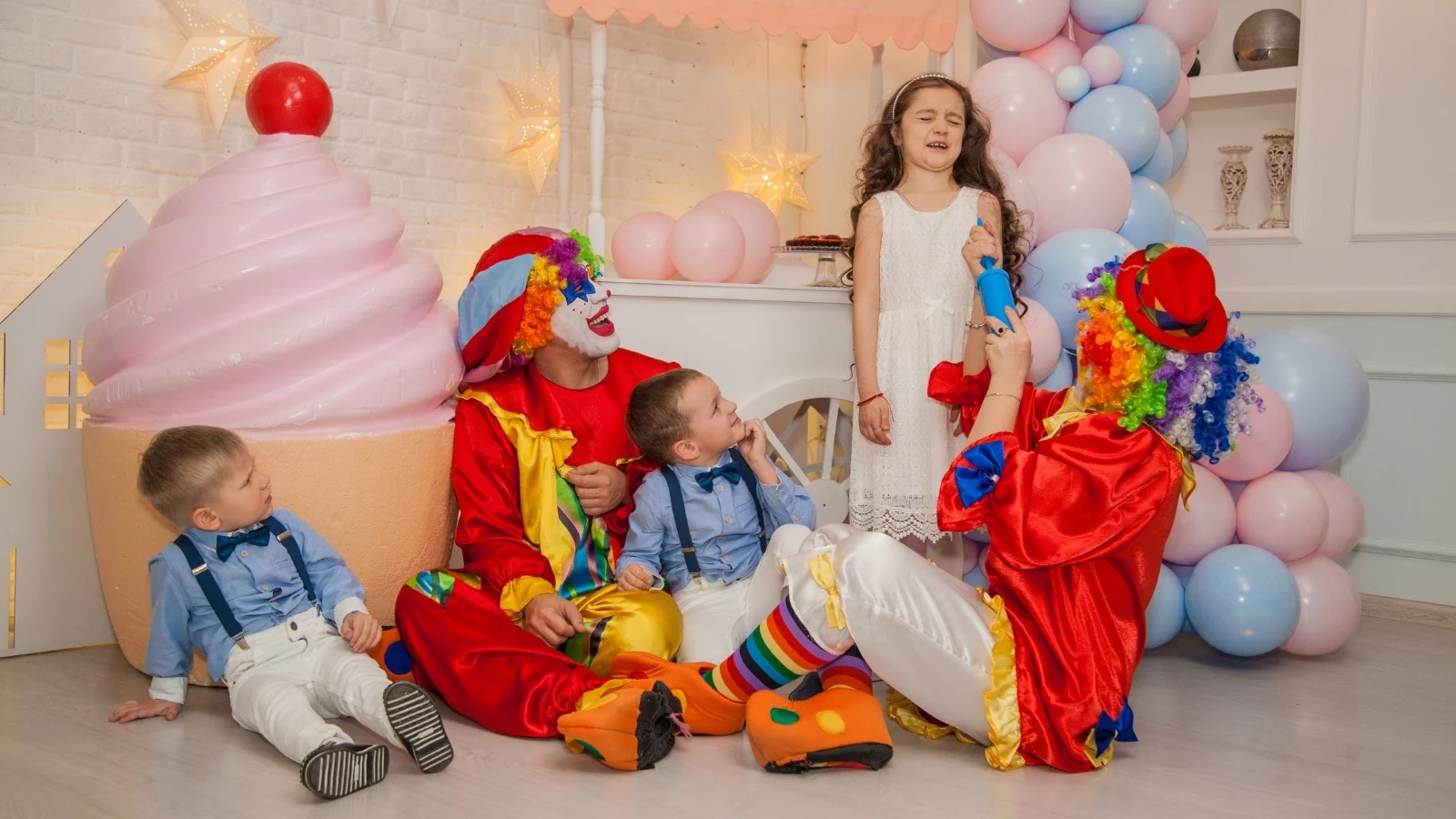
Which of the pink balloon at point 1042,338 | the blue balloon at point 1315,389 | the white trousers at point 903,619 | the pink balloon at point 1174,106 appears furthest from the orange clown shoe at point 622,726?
the pink balloon at point 1174,106

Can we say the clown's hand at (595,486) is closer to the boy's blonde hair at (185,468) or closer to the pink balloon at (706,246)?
the boy's blonde hair at (185,468)

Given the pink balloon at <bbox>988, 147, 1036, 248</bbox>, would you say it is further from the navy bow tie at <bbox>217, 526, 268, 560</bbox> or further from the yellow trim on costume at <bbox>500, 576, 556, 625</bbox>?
the navy bow tie at <bbox>217, 526, 268, 560</bbox>

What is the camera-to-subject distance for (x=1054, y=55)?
3.50 metres

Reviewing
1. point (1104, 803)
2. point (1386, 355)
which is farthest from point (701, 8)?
point (1104, 803)

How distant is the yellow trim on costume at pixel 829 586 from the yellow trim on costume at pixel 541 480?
0.74m

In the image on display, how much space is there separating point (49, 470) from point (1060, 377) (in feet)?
8.56

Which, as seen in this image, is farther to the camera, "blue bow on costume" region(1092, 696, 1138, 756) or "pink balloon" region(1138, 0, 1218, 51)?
"pink balloon" region(1138, 0, 1218, 51)

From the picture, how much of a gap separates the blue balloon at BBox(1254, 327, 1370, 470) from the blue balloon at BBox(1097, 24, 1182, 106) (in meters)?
0.82

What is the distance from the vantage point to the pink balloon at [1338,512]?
128 inches

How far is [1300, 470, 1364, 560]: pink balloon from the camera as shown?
3.25 meters

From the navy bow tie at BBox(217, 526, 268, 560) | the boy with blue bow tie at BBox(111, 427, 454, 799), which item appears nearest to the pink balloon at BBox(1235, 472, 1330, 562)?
the boy with blue bow tie at BBox(111, 427, 454, 799)

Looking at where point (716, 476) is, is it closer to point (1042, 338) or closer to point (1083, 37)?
point (1042, 338)

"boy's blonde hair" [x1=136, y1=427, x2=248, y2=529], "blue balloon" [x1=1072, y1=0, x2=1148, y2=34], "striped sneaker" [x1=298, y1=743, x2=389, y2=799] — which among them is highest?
"blue balloon" [x1=1072, y1=0, x2=1148, y2=34]

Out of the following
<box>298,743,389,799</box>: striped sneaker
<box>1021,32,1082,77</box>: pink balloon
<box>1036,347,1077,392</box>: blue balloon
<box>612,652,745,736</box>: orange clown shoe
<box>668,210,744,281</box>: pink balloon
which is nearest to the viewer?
<box>298,743,389,799</box>: striped sneaker
